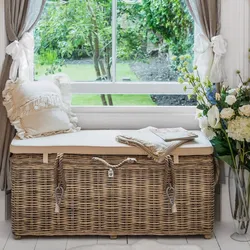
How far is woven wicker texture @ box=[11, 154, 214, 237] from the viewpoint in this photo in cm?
370

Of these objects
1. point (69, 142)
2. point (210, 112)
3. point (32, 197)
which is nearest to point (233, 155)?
point (210, 112)

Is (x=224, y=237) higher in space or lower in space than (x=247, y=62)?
lower

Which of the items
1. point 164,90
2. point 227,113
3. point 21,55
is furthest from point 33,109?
point 227,113

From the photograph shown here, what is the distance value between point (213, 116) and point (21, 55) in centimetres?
135

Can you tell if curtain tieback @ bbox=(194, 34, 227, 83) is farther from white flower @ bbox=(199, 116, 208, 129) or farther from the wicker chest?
the wicker chest

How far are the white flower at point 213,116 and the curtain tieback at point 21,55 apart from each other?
1.30 metres

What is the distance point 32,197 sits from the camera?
374 cm

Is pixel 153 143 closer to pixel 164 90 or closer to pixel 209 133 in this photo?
pixel 209 133

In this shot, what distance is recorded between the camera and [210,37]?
4012mm

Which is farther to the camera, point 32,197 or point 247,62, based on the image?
point 247,62

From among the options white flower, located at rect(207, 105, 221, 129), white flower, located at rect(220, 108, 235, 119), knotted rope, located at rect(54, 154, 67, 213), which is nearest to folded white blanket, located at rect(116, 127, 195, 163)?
white flower, located at rect(207, 105, 221, 129)

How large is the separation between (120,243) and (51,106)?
101 cm

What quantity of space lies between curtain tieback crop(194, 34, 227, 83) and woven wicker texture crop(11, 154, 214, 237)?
0.63m

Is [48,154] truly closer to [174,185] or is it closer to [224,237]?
[174,185]
